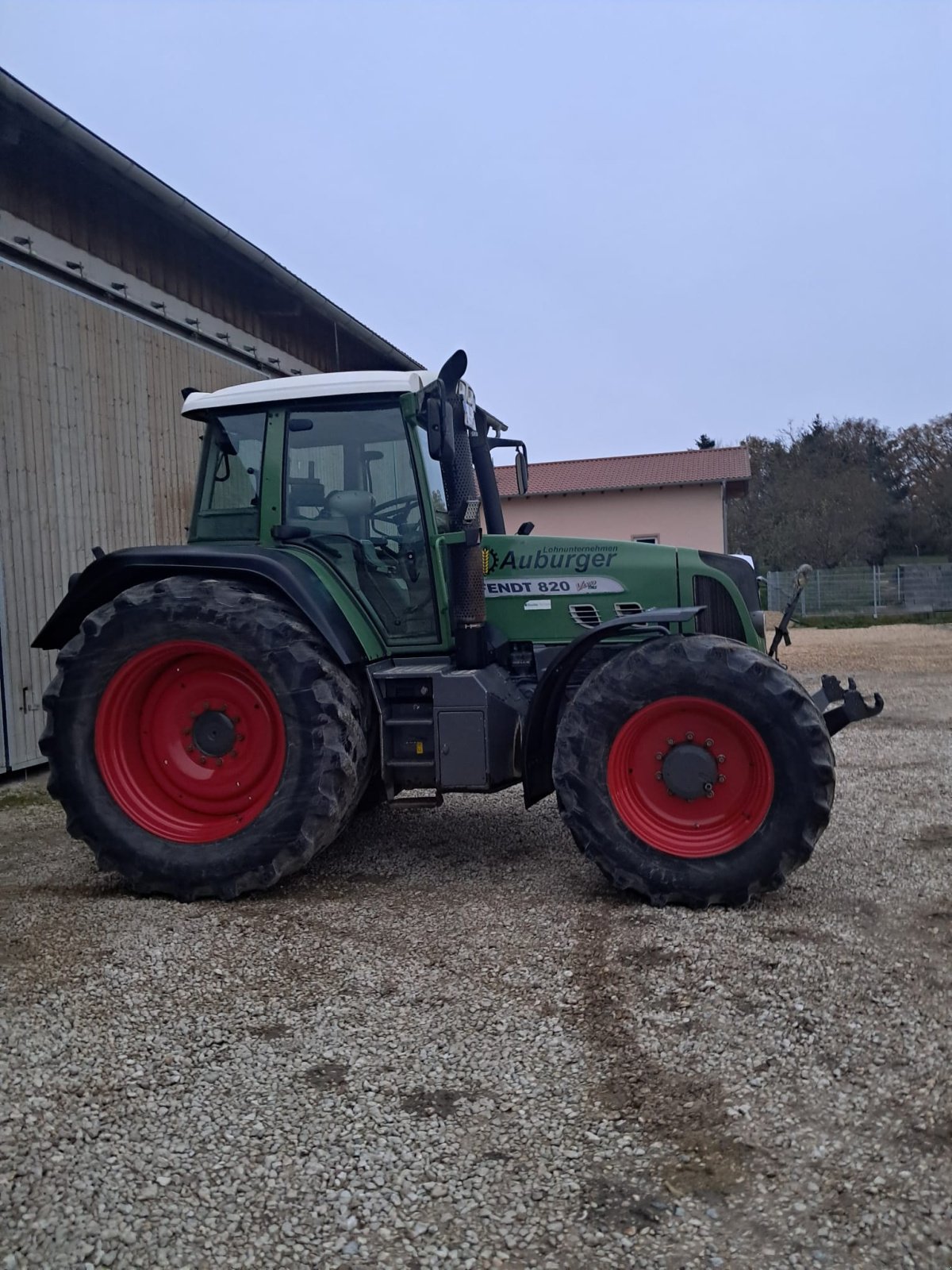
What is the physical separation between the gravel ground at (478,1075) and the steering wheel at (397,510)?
1.70 m

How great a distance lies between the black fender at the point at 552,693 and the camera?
4.38 meters

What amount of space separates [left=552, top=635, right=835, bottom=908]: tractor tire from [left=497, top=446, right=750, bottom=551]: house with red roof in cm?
2064

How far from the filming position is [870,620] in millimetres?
25422

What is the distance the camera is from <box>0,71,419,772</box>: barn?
22.8ft

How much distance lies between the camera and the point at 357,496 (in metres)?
4.85

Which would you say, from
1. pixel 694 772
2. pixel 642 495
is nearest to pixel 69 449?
pixel 694 772

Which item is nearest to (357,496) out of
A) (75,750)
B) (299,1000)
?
(75,750)

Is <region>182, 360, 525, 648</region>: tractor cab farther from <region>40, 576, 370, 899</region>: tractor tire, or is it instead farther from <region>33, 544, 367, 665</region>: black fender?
<region>40, 576, 370, 899</region>: tractor tire

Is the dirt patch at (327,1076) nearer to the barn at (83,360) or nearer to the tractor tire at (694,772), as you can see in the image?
the tractor tire at (694,772)

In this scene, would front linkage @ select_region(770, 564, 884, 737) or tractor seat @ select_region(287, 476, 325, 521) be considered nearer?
front linkage @ select_region(770, 564, 884, 737)

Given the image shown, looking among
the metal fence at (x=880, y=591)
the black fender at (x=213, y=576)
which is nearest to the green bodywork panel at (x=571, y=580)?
the black fender at (x=213, y=576)

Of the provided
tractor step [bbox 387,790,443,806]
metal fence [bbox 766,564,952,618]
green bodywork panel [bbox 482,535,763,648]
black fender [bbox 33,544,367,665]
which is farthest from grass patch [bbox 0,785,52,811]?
metal fence [bbox 766,564,952,618]

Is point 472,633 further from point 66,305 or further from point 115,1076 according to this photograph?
point 66,305

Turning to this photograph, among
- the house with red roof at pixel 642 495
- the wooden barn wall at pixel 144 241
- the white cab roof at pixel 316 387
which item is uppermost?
the wooden barn wall at pixel 144 241
